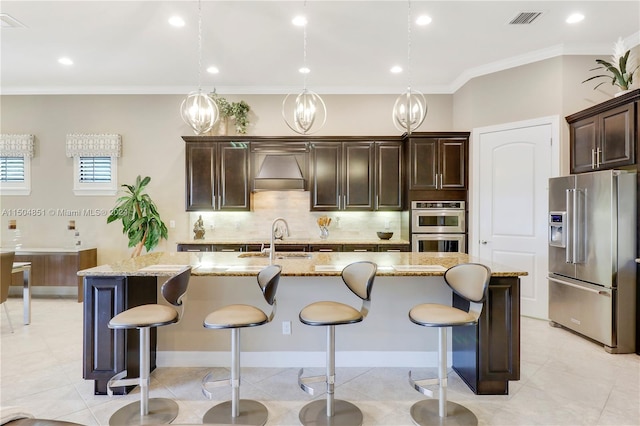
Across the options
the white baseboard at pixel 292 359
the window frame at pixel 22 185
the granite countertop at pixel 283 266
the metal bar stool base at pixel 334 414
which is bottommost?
the metal bar stool base at pixel 334 414

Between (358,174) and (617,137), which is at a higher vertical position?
(617,137)

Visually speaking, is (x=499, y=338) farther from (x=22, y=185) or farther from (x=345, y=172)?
(x=22, y=185)

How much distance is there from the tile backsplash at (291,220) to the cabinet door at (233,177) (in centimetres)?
34

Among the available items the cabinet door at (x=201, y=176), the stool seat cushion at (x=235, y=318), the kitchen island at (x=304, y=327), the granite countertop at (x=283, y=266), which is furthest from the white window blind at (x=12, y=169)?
the stool seat cushion at (x=235, y=318)

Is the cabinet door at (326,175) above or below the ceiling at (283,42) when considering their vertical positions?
below

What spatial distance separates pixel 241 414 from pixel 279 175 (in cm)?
342

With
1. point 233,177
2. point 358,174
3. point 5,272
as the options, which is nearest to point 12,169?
point 5,272

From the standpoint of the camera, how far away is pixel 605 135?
3.59 m

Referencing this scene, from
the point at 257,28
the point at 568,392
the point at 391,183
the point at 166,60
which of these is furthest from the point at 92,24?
the point at 568,392

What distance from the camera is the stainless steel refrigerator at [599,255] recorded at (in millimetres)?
3299

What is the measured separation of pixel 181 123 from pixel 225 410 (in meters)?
4.64

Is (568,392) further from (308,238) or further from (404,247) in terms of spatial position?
(308,238)

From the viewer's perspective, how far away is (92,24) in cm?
366

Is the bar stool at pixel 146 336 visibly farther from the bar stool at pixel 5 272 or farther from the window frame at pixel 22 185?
the window frame at pixel 22 185
